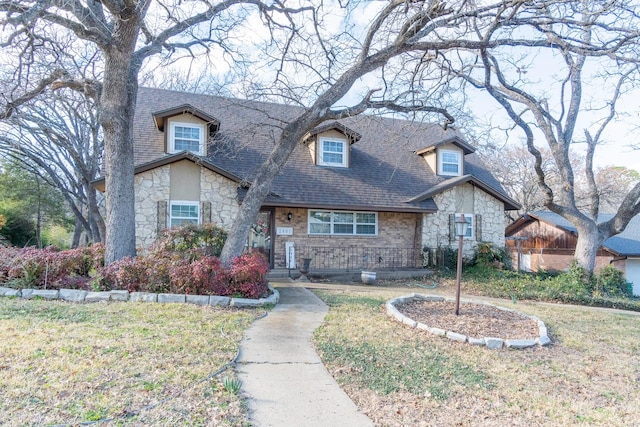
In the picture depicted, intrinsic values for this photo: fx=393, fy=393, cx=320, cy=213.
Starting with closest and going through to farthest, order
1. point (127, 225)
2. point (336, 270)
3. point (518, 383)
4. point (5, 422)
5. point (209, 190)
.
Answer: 1. point (5, 422)
2. point (518, 383)
3. point (127, 225)
4. point (209, 190)
5. point (336, 270)

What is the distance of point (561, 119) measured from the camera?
48.1 feet

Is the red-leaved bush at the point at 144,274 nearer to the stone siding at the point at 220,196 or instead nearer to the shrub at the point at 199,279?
the shrub at the point at 199,279

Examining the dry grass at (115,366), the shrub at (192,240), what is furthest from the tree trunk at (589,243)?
the dry grass at (115,366)

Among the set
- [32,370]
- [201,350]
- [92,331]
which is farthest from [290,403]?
[92,331]

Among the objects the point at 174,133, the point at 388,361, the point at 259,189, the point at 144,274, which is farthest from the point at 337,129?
the point at 388,361

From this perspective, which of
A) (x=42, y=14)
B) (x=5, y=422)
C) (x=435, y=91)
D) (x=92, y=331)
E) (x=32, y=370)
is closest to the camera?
(x=5, y=422)

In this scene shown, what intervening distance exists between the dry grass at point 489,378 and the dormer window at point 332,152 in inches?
365

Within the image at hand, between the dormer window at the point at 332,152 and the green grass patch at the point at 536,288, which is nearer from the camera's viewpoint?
the green grass patch at the point at 536,288

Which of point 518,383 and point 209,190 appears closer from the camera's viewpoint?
point 518,383

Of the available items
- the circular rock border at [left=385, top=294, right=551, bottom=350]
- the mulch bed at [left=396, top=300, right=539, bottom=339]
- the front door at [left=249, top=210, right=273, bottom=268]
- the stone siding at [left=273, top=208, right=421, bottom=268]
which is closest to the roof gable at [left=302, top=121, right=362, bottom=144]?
the stone siding at [left=273, top=208, right=421, bottom=268]

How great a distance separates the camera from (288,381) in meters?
4.30

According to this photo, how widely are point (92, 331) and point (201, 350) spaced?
181cm

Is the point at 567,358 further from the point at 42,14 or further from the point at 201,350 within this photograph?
the point at 42,14

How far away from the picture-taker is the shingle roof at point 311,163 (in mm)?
13836
